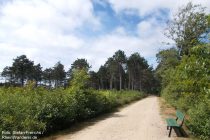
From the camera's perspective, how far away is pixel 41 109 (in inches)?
480

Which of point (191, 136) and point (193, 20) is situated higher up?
point (193, 20)

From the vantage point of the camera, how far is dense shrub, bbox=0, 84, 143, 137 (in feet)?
33.6

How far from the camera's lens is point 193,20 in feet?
94.9

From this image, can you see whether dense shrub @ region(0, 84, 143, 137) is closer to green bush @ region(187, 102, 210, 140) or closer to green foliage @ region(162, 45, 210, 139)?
green foliage @ region(162, 45, 210, 139)

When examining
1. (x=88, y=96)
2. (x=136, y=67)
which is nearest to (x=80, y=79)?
(x=88, y=96)

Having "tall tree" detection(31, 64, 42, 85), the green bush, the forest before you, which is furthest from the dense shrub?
"tall tree" detection(31, 64, 42, 85)

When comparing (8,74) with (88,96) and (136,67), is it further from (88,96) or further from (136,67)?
(88,96)

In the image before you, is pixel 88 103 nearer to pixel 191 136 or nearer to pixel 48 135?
pixel 48 135

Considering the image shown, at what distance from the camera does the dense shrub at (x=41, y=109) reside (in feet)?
33.6

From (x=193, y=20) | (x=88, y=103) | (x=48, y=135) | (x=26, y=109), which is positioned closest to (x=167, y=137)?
(x=48, y=135)

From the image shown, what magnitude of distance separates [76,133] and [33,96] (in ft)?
8.29

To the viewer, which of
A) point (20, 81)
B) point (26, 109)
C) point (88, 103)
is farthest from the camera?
point (20, 81)

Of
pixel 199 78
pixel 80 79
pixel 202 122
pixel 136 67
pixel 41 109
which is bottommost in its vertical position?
pixel 202 122

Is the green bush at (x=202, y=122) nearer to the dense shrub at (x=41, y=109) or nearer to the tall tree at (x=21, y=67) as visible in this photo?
the dense shrub at (x=41, y=109)
